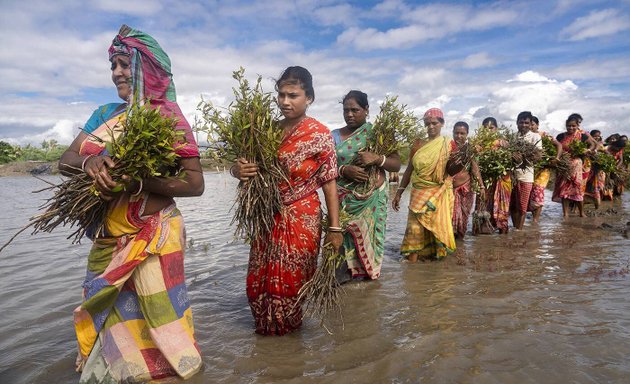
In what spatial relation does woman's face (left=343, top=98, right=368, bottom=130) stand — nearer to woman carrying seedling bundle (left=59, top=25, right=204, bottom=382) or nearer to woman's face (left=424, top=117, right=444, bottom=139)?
woman's face (left=424, top=117, right=444, bottom=139)

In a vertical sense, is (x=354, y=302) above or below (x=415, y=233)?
below

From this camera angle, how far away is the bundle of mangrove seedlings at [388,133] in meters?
4.94

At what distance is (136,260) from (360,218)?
2994 mm

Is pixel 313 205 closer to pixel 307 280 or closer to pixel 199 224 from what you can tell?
pixel 307 280

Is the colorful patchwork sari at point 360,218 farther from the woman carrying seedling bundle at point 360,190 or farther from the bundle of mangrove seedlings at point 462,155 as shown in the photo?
the bundle of mangrove seedlings at point 462,155

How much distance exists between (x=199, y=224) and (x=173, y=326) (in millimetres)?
7450

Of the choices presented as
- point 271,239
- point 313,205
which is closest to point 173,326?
point 271,239

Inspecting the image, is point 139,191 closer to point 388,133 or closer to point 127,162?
point 127,162

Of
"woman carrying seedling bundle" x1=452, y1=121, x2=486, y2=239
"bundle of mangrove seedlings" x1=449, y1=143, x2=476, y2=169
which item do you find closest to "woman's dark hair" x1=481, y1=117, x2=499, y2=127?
"woman carrying seedling bundle" x1=452, y1=121, x2=486, y2=239

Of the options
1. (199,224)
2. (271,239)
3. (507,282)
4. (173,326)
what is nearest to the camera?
(173,326)

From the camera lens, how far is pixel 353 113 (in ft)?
16.5

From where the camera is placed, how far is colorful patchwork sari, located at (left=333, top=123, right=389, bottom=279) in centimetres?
506

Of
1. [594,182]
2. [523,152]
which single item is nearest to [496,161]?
[523,152]

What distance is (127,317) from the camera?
2729mm
